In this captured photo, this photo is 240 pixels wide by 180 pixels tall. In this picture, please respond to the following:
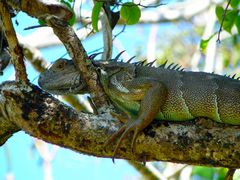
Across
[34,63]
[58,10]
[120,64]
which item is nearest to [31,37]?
[34,63]

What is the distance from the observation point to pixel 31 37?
10.1 m

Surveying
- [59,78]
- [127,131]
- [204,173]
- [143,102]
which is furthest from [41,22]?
[204,173]

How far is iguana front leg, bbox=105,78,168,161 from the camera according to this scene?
3754 millimetres

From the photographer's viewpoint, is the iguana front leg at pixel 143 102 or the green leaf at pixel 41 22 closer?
the iguana front leg at pixel 143 102

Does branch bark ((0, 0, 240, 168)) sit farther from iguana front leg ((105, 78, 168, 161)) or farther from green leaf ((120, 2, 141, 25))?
green leaf ((120, 2, 141, 25))

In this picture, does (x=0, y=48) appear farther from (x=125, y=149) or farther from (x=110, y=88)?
(x=125, y=149)

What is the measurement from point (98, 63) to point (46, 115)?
111cm

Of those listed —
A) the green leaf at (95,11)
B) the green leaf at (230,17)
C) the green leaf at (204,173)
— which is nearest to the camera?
the green leaf at (95,11)

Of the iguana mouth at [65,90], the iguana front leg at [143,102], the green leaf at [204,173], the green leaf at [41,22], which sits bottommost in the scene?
the green leaf at [204,173]

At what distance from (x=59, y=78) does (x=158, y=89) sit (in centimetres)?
88

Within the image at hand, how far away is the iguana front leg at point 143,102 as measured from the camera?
375cm

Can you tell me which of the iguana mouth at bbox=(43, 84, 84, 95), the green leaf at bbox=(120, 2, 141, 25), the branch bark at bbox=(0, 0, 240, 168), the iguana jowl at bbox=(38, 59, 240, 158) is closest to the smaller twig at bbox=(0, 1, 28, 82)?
the branch bark at bbox=(0, 0, 240, 168)

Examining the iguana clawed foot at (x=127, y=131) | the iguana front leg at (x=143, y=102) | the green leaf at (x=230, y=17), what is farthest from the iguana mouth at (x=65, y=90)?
the green leaf at (x=230, y=17)

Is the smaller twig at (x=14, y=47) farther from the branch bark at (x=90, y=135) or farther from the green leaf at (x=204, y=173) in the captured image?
the green leaf at (x=204, y=173)
